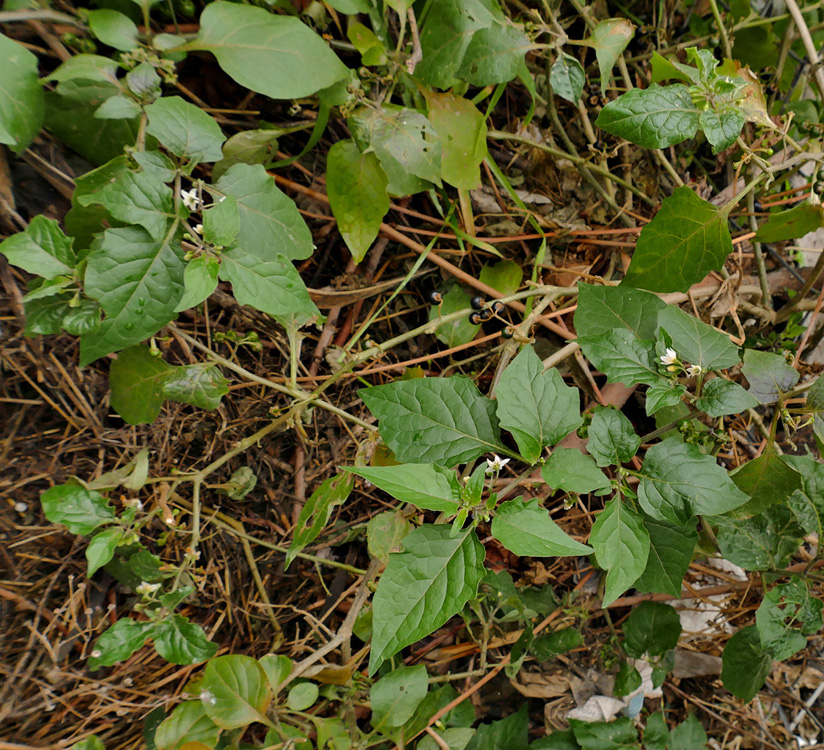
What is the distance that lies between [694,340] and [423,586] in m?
0.67

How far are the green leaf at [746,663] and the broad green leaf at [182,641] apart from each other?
1.17 metres

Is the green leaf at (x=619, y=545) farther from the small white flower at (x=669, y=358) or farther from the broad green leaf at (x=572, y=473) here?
the small white flower at (x=669, y=358)

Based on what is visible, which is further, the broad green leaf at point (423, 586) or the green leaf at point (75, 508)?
the green leaf at point (75, 508)

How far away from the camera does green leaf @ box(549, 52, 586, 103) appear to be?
1188 mm

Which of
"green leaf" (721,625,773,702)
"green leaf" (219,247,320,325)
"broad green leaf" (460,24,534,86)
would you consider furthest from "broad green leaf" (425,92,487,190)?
"green leaf" (721,625,773,702)

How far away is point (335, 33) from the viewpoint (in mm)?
1323

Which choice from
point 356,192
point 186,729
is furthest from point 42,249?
point 186,729

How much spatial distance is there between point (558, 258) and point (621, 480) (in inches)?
30.1

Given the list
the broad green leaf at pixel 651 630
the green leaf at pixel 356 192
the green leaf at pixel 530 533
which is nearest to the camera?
the green leaf at pixel 530 533

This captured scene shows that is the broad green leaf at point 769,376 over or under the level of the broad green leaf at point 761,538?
over

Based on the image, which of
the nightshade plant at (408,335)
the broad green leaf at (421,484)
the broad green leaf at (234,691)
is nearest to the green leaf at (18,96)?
the nightshade plant at (408,335)

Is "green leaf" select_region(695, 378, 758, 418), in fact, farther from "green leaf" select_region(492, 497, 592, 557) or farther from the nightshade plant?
"green leaf" select_region(492, 497, 592, 557)

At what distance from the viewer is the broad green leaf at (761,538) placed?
1.18 meters

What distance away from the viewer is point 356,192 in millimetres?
1253
